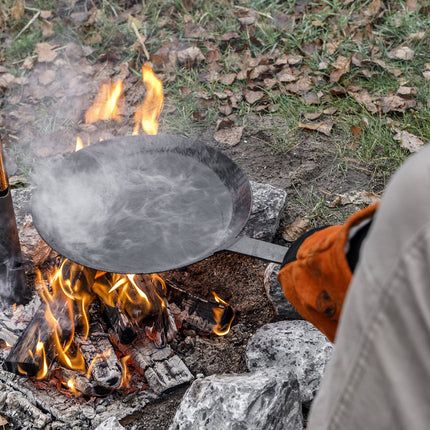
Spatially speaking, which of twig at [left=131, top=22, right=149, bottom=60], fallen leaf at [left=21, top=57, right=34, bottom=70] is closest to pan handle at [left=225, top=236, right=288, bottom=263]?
twig at [left=131, top=22, right=149, bottom=60]

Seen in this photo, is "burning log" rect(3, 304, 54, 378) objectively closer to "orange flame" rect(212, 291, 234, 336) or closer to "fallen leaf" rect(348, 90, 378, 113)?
"orange flame" rect(212, 291, 234, 336)

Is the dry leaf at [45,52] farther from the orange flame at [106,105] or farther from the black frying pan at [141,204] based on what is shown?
the black frying pan at [141,204]

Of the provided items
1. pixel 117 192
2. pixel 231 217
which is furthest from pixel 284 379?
pixel 117 192

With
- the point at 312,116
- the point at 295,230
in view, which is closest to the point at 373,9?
the point at 312,116

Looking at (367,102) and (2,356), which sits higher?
(367,102)

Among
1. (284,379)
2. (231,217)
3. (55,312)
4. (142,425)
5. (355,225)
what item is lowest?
(142,425)

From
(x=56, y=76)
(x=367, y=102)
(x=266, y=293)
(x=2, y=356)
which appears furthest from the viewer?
(x=56, y=76)

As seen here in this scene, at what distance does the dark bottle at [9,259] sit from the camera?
6.81ft

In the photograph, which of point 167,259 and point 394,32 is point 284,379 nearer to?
point 167,259

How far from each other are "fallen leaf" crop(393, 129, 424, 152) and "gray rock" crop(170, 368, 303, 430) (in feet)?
6.10

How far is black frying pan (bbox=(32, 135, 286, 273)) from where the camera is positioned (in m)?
2.17

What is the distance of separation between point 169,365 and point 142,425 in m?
0.27

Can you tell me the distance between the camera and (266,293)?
2.50 metres

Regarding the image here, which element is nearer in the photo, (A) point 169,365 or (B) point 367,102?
(A) point 169,365
